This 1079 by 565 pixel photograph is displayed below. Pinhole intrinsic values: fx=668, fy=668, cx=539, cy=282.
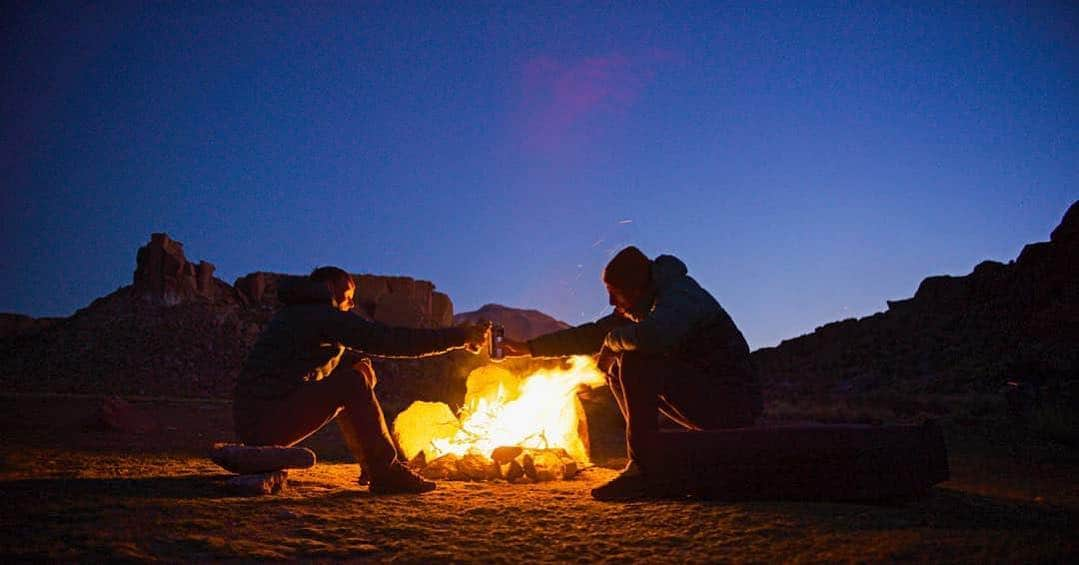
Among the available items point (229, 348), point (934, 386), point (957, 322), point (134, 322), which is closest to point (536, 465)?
point (934, 386)

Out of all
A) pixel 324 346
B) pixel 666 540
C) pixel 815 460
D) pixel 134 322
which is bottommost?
pixel 666 540

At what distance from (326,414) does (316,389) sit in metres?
0.20

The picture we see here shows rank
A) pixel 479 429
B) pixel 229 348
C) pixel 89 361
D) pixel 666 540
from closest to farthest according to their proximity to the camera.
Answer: pixel 666 540 < pixel 479 429 < pixel 89 361 < pixel 229 348

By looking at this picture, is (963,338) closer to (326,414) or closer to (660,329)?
(660,329)

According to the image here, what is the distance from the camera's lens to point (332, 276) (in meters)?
5.01

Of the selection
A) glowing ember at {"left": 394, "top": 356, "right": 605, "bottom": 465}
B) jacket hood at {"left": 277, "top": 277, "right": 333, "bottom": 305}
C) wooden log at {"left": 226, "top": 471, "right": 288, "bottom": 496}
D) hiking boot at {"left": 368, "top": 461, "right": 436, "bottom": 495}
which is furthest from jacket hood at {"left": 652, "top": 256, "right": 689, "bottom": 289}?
wooden log at {"left": 226, "top": 471, "right": 288, "bottom": 496}

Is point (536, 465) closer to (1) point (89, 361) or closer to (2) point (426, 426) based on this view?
(2) point (426, 426)

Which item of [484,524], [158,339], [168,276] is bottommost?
[484,524]

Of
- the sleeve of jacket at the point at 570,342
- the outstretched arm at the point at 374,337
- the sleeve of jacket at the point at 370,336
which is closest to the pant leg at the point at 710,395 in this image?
the sleeve of jacket at the point at 570,342

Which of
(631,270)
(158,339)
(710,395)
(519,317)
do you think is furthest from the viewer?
(519,317)

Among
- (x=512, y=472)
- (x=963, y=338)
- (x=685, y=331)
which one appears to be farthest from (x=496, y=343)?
(x=963, y=338)

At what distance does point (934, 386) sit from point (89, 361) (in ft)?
155

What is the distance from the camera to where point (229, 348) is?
4741 centimetres

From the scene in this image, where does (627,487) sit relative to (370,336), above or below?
below
